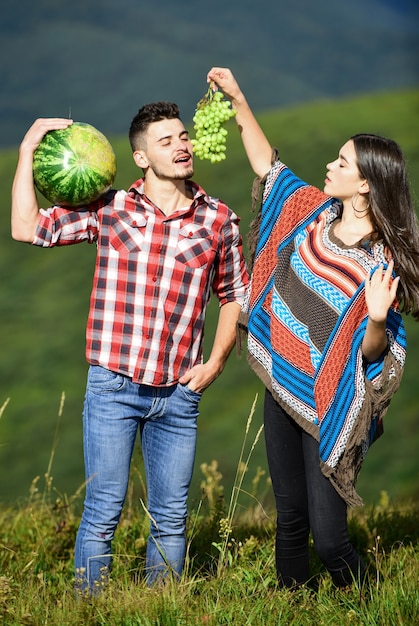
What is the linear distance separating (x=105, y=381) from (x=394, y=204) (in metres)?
1.48

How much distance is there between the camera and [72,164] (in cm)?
387

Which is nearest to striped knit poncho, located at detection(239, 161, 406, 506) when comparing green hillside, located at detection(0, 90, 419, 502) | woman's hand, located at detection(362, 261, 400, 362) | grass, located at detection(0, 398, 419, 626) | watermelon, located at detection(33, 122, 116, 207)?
woman's hand, located at detection(362, 261, 400, 362)

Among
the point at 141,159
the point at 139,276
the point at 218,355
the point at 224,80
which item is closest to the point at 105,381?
the point at 139,276

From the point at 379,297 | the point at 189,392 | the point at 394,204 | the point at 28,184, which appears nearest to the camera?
the point at 379,297

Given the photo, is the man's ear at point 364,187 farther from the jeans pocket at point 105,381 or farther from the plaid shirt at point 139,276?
the jeans pocket at point 105,381

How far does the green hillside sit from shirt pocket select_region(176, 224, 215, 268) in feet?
18.2

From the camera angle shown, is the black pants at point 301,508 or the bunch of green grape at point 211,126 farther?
the bunch of green grape at point 211,126

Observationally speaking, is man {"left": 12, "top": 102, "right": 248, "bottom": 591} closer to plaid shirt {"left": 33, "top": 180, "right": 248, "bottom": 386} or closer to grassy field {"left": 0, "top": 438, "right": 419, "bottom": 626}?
plaid shirt {"left": 33, "top": 180, "right": 248, "bottom": 386}

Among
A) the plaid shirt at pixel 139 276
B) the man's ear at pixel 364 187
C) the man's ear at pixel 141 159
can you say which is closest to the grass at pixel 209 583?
the plaid shirt at pixel 139 276

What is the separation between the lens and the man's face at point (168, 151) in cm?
401

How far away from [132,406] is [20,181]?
1117mm

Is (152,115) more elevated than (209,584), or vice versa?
(152,115)

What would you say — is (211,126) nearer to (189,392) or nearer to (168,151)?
(168,151)

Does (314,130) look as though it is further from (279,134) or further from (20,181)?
(20,181)
